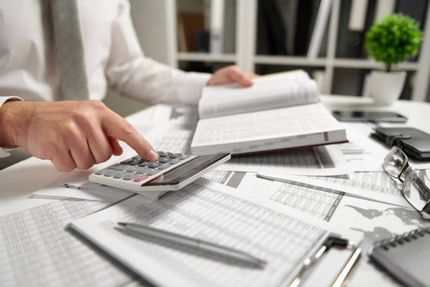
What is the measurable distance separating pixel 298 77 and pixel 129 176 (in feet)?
1.79

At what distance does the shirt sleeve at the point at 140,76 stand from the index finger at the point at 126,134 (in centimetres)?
51

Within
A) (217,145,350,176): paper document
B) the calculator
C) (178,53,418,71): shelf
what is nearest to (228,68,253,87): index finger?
(217,145,350,176): paper document

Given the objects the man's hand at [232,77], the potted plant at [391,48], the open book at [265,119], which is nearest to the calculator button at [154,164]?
the open book at [265,119]

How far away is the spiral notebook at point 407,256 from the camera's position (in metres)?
0.25

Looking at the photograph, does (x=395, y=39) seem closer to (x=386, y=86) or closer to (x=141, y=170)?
(x=386, y=86)

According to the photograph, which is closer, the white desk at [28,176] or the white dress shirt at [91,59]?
the white desk at [28,176]

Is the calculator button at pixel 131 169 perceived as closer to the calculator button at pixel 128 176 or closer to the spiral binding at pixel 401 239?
the calculator button at pixel 128 176

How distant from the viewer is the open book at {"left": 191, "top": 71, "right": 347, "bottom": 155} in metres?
0.49

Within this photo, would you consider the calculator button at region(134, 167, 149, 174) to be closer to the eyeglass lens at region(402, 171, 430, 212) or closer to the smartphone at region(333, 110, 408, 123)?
the eyeglass lens at region(402, 171, 430, 212)

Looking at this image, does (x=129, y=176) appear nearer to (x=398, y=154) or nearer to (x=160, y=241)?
(x=160, y=241)

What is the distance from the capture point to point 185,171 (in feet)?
1.24

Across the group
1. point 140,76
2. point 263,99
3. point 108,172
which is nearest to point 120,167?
point 108,172

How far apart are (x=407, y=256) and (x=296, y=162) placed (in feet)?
0.79

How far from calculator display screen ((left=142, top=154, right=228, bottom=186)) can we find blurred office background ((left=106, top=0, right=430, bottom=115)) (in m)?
1.17
